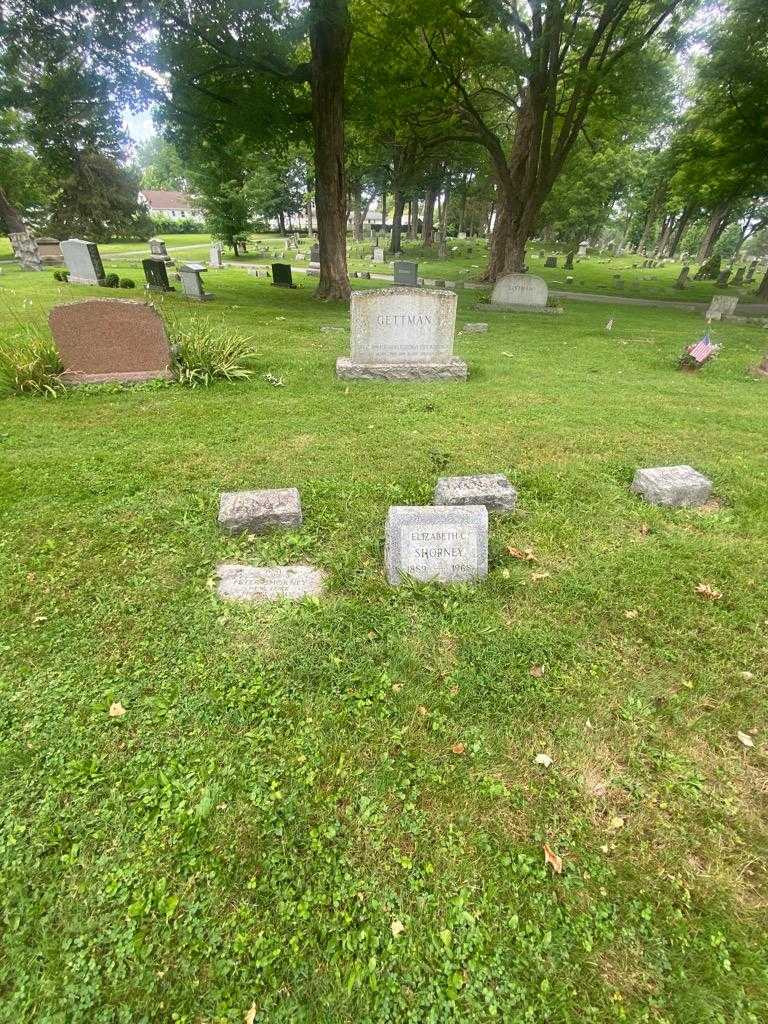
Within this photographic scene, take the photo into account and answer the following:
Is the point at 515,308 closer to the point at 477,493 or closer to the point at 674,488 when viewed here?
the point at 674,488

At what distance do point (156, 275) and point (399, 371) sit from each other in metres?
12.2

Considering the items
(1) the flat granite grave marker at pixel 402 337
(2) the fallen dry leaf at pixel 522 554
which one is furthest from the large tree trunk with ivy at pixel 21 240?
(2) the fallen dry leaf at pixel 522 554

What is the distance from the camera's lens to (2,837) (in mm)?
2104

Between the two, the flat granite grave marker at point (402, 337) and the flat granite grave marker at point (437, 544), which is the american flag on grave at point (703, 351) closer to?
the flat granite grave marker at point (402, 337)

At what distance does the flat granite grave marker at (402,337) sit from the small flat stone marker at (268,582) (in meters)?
5.21

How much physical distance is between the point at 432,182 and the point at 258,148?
24.7 metres

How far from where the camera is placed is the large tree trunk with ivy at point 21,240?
21500mm

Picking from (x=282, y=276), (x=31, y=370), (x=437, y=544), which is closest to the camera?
(x=437, y=544)

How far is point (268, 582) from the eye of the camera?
3.54 metres

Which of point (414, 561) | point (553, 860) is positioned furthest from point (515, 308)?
point (553, 860)

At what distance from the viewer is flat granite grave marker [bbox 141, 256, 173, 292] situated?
15578mm

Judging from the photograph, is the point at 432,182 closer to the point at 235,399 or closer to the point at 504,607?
the point at 235,399

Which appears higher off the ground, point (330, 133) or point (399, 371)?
point (330, 133)

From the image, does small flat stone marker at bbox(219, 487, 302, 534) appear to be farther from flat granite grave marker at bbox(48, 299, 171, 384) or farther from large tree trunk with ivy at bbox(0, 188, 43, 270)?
large tree trunk with ivy at bbox(0, 188, 43, 270)
